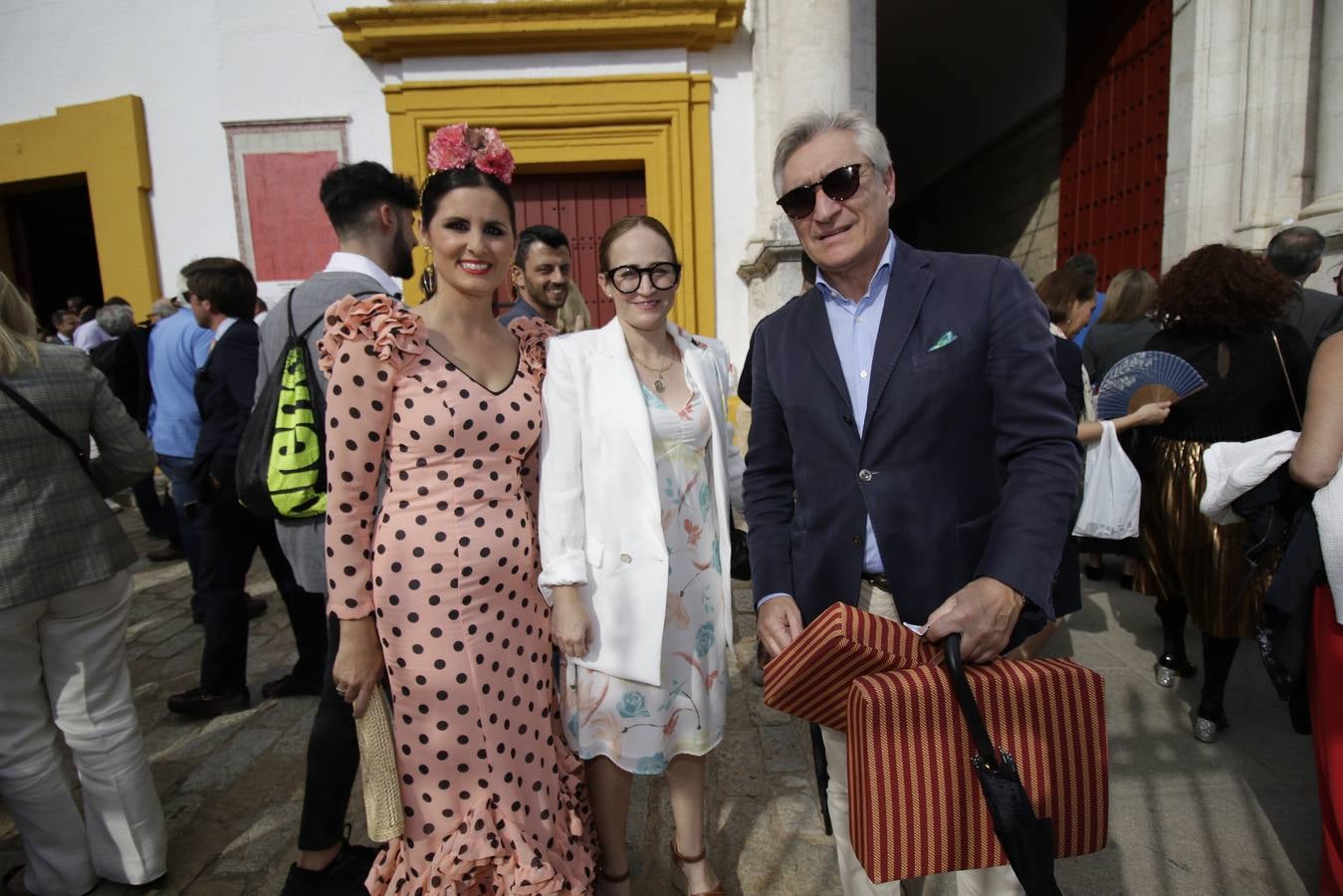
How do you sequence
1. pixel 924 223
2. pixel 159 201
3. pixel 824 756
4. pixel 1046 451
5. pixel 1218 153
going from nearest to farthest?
pixel 1046 451
pixel 824 756
pixel 1218 153
pixel 159 201
pixel 924 223

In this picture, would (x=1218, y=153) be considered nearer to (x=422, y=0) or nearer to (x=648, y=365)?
(x=648, y=365)

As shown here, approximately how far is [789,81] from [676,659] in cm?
571

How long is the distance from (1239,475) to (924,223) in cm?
1406

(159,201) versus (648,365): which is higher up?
(159,201)

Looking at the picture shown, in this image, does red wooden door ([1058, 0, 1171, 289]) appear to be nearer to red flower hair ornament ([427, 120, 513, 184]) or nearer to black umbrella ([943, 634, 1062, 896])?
red flower hair ornament ([427, 120, 513, 184])

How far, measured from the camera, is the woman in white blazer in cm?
207

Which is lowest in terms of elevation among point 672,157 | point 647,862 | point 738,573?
point 647,862

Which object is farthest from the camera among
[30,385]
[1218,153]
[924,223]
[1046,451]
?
[924,223]

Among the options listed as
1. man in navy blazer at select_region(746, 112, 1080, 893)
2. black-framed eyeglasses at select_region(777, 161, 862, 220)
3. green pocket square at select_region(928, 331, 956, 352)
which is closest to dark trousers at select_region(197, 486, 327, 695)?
man in navy blazer at select_region(746, 112, 1080, 893)

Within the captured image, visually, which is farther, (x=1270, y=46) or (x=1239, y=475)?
(x=1270, y=46)

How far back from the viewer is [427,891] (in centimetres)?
189

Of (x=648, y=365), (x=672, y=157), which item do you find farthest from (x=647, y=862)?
(x=672, y=157)

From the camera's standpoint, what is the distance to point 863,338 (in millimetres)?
1776

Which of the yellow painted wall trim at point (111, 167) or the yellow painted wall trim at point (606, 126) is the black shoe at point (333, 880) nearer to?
the yellow painted wall trim at point (606, 126)
